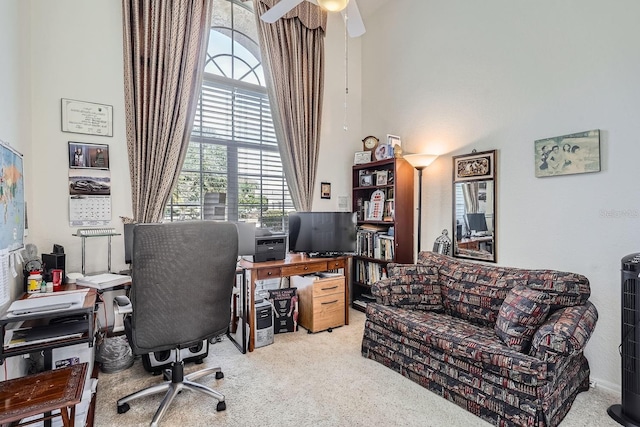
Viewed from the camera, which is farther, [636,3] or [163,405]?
[636,3]

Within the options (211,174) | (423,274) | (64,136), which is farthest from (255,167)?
(423,274)

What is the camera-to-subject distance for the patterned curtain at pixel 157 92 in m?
2.87

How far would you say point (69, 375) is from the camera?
1.50 m

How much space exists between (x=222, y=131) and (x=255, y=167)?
0.55 meters

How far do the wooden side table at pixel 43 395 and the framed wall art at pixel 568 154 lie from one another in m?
3.33

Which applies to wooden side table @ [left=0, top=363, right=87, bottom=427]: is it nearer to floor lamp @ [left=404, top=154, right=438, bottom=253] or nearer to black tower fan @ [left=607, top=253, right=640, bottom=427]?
black tower fan @ [left=607, top=253, right=640, bottom=427]

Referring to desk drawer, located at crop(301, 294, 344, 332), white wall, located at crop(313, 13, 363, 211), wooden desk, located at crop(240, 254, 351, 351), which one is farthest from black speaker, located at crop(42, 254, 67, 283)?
white wall, located at crop(313, 13, 363, 211)

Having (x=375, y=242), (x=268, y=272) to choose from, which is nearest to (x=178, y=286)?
(x=268, y=272)

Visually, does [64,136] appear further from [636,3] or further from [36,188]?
[636,3]

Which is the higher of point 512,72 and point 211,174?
point 512,72

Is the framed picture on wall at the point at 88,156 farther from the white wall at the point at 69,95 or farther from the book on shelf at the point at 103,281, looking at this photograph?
the book on shelf at the point at 103,281

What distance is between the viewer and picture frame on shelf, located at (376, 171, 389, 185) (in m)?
3.80

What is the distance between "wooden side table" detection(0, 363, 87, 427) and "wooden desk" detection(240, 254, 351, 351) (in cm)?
138

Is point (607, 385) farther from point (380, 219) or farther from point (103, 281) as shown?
point (103, 281)
